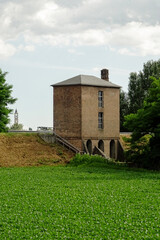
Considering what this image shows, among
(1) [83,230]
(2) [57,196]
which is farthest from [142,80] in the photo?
(1) [83,230]

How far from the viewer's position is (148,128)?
3198 cm

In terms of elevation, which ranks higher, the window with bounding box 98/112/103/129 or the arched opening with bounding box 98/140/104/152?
the window with bounding box 98/112/103/129

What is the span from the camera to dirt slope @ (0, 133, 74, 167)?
33.8 m

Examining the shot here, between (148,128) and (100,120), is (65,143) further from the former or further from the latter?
(148,128)

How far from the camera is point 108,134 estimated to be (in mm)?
41938

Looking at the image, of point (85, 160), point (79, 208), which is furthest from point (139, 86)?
point (79, 208)

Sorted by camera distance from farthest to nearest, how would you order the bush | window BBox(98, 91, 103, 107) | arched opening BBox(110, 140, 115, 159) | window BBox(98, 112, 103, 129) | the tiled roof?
arched opening BBox(110, 140, 115, 159) → window BBox(98, 91, 103, 107) → window BBox(98, 112, 103, 129) → the tiled roof → the bush

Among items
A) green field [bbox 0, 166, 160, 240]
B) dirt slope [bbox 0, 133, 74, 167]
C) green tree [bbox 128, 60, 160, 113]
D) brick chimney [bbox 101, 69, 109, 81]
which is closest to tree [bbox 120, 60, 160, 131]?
green tree [bbox 128, 60, 160, 113]

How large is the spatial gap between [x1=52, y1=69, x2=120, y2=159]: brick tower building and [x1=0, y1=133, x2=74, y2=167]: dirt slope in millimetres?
2662

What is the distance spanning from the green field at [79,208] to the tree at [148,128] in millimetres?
7912

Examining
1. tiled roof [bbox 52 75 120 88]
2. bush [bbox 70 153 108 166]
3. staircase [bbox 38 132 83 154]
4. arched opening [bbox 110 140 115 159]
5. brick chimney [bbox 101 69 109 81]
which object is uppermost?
brick chimney [bbox 101 69 109 81]

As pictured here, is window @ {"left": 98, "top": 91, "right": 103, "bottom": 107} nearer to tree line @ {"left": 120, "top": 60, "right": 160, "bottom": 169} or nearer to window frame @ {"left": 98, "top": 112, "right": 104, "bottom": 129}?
window frame @ {"left": 98, "top": 112, "right": 104, "bottom": 129}

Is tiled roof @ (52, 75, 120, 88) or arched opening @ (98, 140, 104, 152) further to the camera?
arched opening @ (98, 140, 104, 152)

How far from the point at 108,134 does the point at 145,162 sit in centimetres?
920
